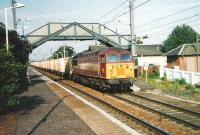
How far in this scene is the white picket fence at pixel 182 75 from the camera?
30584mm

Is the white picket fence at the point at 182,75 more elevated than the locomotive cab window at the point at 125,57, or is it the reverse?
the locomotive cab window at the point at 125,57

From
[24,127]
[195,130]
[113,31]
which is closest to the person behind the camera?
[195,130]

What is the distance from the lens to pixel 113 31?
49.8 m

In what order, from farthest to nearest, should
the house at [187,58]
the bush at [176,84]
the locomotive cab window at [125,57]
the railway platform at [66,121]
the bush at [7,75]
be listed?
the house at [187,58] → the bush at [176,84] → the locomotive cab window at [125,57] → the bush at [7,75] → the railway platform at [66,121]

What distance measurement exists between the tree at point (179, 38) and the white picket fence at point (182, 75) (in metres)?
49.4

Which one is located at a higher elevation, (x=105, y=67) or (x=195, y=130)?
(x=105, y=67)

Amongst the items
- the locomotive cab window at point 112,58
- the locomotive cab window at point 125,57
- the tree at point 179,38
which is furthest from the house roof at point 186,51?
the tree at point 179,38

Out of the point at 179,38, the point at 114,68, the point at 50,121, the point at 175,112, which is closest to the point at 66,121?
the point at 50,121

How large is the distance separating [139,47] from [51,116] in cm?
6860

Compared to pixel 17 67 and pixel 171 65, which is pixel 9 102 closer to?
pixel 17 67

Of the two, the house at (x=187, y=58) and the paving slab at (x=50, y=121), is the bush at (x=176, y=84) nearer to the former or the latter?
the paving slab at (x=50, y=121)

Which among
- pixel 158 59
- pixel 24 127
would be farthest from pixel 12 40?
pixel 158 59

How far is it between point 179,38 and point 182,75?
56.4 metres

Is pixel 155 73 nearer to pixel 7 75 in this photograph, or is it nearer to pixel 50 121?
pixel 7 75
